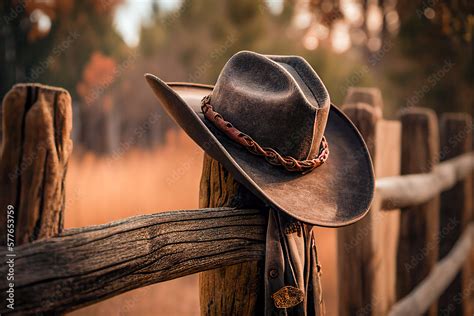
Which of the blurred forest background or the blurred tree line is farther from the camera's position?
the blurred tree line

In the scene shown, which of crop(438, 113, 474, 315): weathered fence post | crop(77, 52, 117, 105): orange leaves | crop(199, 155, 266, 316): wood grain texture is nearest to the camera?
crop(199, 155, 266, 316): wood grain texture

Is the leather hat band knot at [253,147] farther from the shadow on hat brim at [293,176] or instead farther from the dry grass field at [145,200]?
the dry grass field at [145,200]

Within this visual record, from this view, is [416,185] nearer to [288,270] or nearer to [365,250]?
[365,250]

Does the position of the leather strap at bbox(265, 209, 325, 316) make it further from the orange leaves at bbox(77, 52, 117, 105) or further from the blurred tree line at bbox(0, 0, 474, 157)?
the orange leaves at bbox(77, 52, 117, 105)

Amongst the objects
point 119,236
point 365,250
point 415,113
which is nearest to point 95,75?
point 415,113

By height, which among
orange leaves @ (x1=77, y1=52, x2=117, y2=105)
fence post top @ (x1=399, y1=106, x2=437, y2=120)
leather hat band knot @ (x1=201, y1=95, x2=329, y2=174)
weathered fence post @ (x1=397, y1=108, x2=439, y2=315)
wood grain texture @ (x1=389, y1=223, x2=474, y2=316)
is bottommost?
wood grain texture @ (x1=389, y1=223, x2=474, y2=316)

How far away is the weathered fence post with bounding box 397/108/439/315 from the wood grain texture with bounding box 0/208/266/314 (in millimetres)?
Answer: 2084

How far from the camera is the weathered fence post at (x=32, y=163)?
109 centimetres

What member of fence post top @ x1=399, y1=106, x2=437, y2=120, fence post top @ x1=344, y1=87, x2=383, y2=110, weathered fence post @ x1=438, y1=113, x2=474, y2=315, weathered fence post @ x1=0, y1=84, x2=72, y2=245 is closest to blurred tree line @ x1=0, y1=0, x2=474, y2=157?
weathered fence post @ x1=438, y1=113, x2=474, y2=315

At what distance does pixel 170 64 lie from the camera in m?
14.9

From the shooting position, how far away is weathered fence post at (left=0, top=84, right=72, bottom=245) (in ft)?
3.58

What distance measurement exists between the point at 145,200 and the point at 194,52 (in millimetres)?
8551

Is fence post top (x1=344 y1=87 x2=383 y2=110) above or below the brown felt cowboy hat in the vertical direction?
above

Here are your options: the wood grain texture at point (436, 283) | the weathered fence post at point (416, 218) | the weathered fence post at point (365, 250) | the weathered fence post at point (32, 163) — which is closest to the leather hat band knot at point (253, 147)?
the weathered fence post at point (32, 163)
